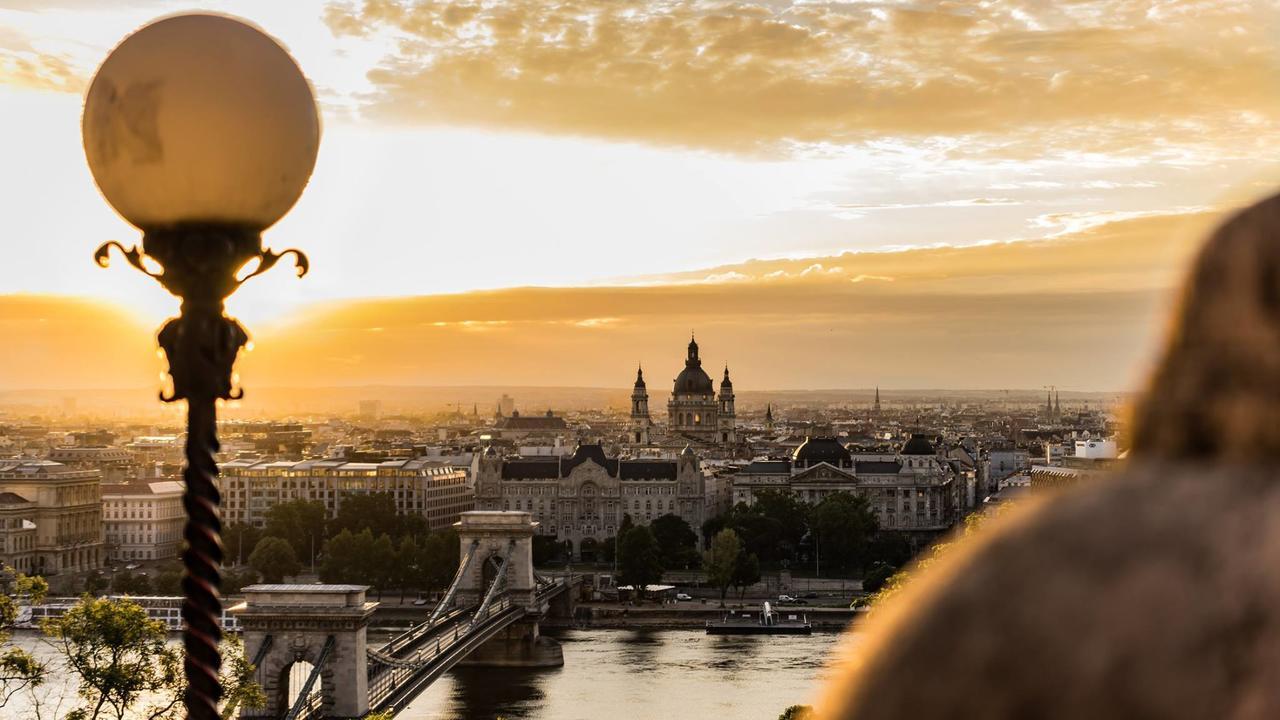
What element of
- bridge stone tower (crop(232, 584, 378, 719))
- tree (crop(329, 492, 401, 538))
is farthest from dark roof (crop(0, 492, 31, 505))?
bridge stone tower (crop(232, 584, 378, 719))

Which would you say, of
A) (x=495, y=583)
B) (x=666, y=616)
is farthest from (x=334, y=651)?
(x=666, y=616)

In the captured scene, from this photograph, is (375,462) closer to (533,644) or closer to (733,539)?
(733,539)

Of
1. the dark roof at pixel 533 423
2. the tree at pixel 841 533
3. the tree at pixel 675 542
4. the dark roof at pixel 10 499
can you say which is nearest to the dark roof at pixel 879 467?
the tree at pixel 841 533

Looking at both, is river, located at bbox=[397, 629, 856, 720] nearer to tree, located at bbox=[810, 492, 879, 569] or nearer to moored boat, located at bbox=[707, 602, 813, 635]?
moored boat, located at bbox=[707, 602, 813, 635]

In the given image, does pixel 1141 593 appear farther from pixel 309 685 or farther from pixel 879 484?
pixel 879 484

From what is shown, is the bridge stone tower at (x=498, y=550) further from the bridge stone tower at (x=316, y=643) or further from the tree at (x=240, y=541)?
the bridge stone tower at (x=316, y=643)

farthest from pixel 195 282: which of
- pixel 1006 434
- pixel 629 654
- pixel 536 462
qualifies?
pixel 1006 434

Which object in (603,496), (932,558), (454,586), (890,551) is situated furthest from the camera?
(603,496)
